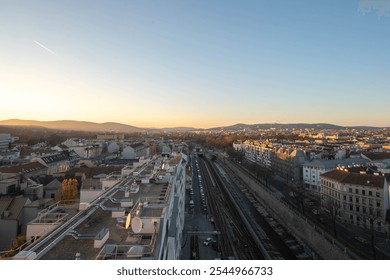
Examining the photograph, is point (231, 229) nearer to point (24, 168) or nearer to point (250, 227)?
point (250, 227)

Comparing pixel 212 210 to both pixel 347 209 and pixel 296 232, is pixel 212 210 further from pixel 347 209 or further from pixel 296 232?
pixel 347 209

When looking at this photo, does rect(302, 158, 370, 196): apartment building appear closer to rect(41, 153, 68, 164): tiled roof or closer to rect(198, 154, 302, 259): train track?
rect(198, 154, 302, 259): train track

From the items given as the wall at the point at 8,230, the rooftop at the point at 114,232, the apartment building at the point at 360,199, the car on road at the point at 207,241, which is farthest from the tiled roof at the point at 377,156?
the wall at the point at 8,230

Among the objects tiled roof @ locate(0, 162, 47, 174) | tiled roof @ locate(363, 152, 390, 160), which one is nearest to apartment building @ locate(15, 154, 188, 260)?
tiled roof @ locate(0, 162, 47, 174)

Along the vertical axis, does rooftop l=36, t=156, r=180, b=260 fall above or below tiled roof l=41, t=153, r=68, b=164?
above

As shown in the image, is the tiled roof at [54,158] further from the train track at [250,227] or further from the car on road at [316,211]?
the car on road at [316,211]
